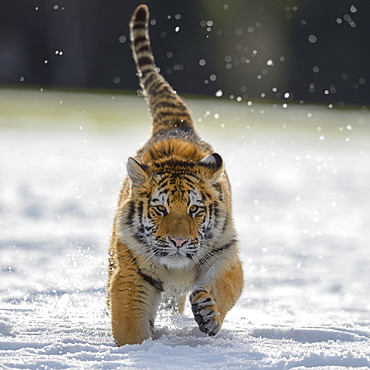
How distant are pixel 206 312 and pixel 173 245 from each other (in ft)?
1.29

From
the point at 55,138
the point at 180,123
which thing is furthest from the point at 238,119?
the point at 180,123

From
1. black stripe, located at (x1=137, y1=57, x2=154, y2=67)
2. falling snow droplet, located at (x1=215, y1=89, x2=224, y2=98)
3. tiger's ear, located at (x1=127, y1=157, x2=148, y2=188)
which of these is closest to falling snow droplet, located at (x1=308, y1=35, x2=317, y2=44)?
falling snow droplet, located at (x1=215, y1=89, x2=224, y2=98)

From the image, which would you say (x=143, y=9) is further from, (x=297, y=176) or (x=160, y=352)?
(x=297, y=176)

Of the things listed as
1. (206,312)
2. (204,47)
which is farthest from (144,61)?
(204,47)

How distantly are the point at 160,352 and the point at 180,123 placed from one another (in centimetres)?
270

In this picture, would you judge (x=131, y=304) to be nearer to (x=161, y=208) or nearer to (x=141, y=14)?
(x=161, y=208)

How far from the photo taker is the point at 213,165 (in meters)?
5.17

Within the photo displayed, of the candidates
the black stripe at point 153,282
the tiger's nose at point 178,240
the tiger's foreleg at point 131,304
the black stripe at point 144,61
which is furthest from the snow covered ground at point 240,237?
the black stripe at point 144,61

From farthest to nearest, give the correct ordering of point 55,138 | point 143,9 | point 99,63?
point 99,63, point 55,138, point 143,9

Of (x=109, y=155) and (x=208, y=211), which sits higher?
(x=109, y=155)

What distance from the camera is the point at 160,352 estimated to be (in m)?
4.59

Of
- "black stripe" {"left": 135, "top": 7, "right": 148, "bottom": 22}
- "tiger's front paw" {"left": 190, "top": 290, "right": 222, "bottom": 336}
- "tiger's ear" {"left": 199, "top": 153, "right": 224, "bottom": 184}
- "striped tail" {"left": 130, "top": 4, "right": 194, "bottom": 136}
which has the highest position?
"black stripe" {"left": 135, "top": 7, "right": 148, "bottom": 22}

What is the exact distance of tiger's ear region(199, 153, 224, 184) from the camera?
16.9 feet

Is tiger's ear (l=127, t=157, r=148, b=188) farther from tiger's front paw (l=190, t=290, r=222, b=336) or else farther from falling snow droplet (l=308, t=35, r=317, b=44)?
falling snow droplet (l=308, t=35, r=317, b=44)
